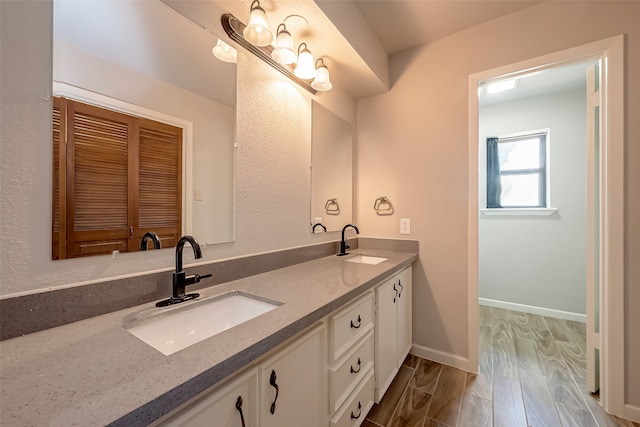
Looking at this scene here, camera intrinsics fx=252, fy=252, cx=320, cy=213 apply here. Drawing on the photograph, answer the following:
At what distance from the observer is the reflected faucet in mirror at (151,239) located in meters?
0.92

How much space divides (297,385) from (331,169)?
150 cm

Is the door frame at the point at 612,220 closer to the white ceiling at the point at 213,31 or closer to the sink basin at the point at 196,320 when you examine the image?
the white ceiling at the point at 213,31

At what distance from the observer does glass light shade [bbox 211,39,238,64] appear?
117 cm

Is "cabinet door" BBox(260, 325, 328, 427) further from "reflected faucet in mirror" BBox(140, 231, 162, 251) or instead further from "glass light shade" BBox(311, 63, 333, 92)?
"glass light shade" BBox(311, 63, 333, 92)

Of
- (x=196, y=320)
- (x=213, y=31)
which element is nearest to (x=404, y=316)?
(x=196, y=320)

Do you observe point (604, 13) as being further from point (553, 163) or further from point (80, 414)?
point (80, 414)

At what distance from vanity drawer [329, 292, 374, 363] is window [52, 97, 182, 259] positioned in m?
0.75

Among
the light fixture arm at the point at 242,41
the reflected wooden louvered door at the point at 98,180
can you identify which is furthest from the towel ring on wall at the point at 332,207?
the reflected wooden louvered door at the point at 98,180

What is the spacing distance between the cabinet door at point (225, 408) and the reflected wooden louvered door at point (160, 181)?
23.9 inches

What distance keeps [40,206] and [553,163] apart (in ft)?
13.5

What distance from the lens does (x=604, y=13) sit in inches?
58.2

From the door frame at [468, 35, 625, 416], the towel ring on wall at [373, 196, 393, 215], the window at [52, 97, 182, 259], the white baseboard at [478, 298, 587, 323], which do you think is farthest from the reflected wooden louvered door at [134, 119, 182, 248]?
the white baseboard at [478, 298, 587, 323]

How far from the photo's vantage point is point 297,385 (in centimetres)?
85

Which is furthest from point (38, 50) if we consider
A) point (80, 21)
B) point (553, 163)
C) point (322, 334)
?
point (553, 163)
